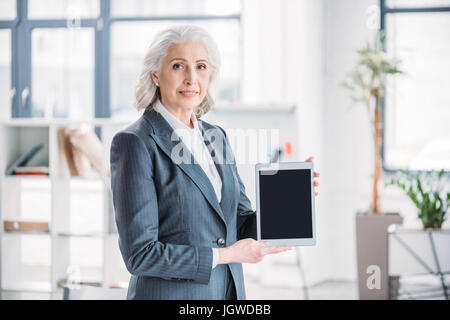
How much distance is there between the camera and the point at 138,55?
4910 millimetres

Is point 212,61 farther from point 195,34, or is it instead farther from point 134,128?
point 134,128

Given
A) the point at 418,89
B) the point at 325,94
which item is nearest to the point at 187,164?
the point at 325,94

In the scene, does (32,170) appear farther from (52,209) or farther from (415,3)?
(415,3)

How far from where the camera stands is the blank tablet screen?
1091 millimetres

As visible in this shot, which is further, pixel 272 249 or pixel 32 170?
pixel 32 170

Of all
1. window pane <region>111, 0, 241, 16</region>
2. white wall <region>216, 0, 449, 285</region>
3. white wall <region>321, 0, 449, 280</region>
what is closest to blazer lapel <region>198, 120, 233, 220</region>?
white wall <region>216, 0, 449, 285</region>

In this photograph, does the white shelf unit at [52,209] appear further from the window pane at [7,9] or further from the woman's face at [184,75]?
the woman's face at [184,75]

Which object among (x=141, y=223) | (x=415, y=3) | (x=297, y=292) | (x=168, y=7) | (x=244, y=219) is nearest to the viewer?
(x=141, y=223)

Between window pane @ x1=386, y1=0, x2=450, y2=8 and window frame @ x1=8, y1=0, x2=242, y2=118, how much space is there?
1.25 meters

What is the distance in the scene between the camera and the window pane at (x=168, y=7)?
4.71 metres

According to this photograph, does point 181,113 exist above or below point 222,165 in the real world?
above

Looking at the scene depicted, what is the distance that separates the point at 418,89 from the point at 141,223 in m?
3.88

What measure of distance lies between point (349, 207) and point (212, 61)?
351 cm
